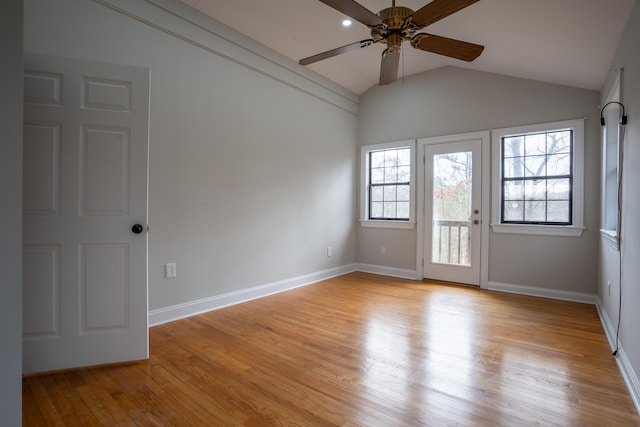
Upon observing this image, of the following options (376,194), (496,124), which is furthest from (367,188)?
(496,124)

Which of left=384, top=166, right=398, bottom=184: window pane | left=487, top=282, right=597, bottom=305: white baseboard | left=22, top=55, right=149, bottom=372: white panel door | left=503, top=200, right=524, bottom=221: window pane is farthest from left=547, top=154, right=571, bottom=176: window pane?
left=22, top=55, right=149, bottom=372: white panel door

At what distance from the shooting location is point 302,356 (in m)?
2.39

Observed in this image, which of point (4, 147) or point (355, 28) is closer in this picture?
point (4, 147)

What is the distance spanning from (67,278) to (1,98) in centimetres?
138

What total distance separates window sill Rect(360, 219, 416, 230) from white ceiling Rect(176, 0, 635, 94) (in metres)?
2.29

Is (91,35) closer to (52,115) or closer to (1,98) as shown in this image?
(52,115)

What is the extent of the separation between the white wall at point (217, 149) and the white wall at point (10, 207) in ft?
5.07

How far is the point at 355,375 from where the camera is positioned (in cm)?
211

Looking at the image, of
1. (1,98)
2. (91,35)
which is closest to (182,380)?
(1,98)

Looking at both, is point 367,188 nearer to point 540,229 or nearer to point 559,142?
point 540,229

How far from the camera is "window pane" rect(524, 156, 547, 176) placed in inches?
159

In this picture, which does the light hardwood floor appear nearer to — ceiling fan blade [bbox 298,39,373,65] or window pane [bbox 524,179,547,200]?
window pane [bbox 524,179,547,200]

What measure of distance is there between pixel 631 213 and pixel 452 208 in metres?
2.59

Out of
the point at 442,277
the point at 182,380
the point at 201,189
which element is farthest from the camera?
the point at 442,277
